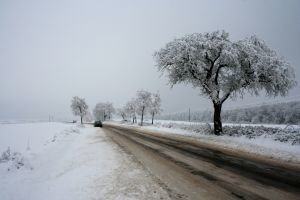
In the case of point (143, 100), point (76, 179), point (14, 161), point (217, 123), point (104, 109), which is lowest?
point (76, 179)

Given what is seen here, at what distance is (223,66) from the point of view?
2416cm

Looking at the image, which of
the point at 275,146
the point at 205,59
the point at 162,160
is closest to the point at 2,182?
the point at 162,160

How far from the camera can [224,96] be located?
2397 cm

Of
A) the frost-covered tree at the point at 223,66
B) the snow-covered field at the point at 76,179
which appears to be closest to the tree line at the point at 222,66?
the frost-covered tree at the point at 223,66

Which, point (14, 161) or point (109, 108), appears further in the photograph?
point (109, 108)

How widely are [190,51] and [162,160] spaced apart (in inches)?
567

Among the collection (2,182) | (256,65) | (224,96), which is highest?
(256,65)

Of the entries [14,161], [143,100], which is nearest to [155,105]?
[143,100]

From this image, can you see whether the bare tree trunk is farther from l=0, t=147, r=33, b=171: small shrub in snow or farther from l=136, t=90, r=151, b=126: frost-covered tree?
l=136, t=90, r=151, b=126: frost-covered tree

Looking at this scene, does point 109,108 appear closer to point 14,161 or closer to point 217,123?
point 217,123

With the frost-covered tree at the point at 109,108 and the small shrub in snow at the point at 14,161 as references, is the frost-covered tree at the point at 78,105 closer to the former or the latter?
the frost-covered tree at the point at 109,108

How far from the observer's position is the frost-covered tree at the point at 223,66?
70.8 feet

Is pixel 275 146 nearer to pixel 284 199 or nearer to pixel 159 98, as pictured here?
pixel 284 199

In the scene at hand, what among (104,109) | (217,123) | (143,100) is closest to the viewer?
(217,123)
